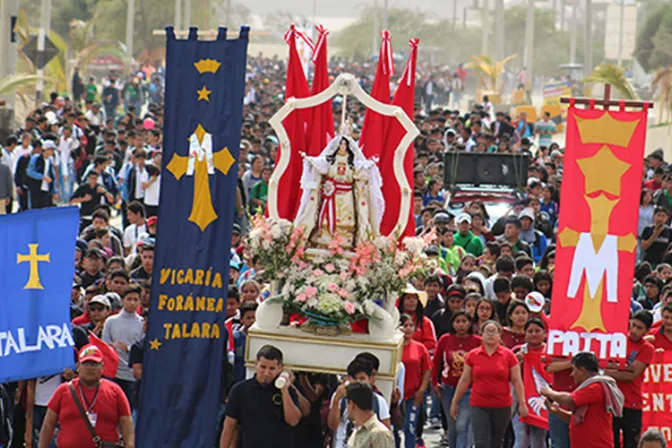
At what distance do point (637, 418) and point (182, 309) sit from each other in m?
3.71

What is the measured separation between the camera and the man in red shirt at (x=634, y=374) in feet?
39.8

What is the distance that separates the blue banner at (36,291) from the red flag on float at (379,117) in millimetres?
2771

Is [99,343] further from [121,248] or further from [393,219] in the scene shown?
[121,248]

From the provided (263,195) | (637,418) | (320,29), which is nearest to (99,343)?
(320,29)

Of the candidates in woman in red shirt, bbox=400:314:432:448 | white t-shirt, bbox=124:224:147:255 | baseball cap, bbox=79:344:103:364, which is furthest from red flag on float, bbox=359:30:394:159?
white t-shirt, bbox=124:224:147:255

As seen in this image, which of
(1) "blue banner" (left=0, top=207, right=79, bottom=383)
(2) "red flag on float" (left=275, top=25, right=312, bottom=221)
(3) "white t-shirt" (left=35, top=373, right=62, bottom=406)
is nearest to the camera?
(1) "blue banner" (left=0, top=207, right=79, bottom=383)

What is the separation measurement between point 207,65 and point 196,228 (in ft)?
3.96

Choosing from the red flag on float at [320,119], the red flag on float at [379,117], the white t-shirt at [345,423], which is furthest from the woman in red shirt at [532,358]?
the white t-shirt at [345,423]

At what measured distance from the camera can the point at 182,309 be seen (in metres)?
11.5

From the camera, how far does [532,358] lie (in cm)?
1242

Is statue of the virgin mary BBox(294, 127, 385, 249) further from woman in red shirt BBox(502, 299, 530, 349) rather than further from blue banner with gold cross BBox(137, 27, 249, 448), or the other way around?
woman in red shirt BBox(502, 299, 530, 349)

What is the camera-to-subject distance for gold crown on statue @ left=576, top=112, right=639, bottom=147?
39.9 feet

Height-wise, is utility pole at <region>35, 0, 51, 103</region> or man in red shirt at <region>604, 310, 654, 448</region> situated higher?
utility pole at <region>35, 0, 51, 103</region>

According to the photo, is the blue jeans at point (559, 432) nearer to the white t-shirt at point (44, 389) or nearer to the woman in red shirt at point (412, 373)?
the woman in red shirt at point (412, 373)
